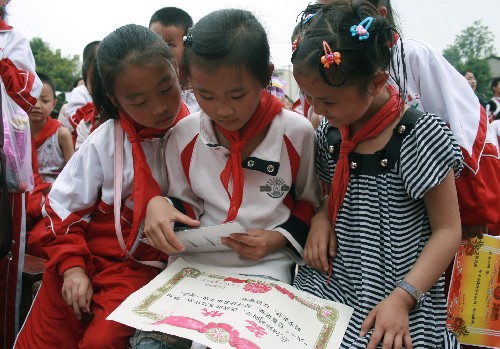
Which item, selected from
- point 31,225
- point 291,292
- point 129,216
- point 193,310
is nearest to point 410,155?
point 291,292

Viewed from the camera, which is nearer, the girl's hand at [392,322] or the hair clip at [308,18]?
the girl's hand at [392,322]

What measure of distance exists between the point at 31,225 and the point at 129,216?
1.28 meters

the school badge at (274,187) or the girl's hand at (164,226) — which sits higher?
the school badge at (274,187)

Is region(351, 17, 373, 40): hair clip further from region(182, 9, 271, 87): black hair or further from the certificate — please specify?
the certificate

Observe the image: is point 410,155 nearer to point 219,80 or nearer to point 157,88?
point 219,80

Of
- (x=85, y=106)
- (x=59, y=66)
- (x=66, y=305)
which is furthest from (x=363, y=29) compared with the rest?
(x=59, y=66)

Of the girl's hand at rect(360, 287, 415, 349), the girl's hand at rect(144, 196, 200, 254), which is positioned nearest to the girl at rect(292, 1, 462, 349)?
the girl's hand at rect(360, 287, 415, 349)

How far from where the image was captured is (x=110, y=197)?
1.36m

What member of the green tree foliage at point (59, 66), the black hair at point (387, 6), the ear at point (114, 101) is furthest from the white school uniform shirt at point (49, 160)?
the green tree foliage at point (59, 66)

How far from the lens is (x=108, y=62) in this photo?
50.5 inches

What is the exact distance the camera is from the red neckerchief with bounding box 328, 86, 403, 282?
3.73 feet

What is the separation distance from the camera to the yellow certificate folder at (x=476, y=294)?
4.08ft

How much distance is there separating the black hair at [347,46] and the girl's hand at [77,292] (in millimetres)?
783

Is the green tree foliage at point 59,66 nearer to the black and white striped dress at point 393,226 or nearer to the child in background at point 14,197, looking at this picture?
the child in background at point 14,197
